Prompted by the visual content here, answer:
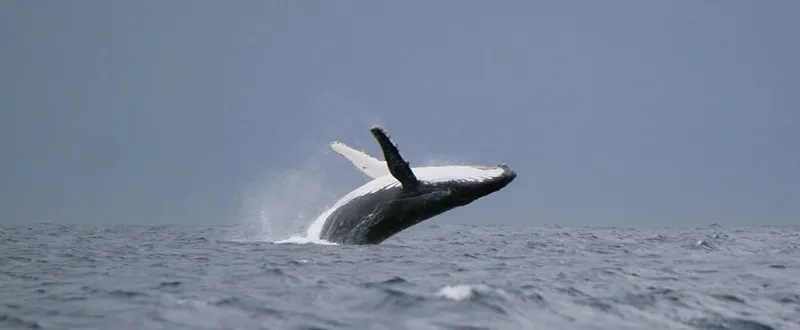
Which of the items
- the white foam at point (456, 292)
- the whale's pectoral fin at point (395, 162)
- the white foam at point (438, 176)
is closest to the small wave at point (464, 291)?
the white foam at point (456, 292)

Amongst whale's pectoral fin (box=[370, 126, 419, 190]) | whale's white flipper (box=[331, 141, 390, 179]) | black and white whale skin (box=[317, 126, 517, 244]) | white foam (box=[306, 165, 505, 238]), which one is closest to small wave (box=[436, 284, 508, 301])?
whale's pectoral fin (box=[370, 126, 419, 190])

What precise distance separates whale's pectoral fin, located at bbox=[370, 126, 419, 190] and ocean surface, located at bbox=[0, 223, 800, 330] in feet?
5.35

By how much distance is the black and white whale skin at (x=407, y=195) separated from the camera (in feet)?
52.9

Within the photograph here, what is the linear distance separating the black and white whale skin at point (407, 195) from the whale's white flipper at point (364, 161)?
0.16 feet

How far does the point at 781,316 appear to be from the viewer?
33.7 ft

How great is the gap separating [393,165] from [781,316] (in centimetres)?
772

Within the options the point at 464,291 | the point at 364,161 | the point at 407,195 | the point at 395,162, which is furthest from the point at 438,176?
the point at 464,291

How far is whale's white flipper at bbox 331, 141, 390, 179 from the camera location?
1734 centimetres

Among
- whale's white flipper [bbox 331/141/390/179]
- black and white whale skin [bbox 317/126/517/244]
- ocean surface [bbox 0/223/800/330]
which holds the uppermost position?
whale's white flipper [bbox 331/141/390/179]

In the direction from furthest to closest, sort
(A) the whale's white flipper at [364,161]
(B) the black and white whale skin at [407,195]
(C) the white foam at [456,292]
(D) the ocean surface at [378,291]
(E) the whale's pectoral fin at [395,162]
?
1. (A) the whale's white flipper at [364,161]
2. (B) the black and white whale skin at [407,195]
3. (E) the whale's pectoral fin at [395,162]
4. (C) the white foam at [456,292]
5. (D) the ocean surface at [378,291]

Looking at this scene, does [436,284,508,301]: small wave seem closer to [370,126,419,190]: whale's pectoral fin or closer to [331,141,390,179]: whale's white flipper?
[370,126,419,190]: whale's pectoral fin

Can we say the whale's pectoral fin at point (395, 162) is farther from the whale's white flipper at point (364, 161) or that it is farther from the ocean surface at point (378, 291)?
the ocean surface at point (378, 291)

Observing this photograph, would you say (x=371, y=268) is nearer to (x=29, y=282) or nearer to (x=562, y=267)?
(x=562, y=267)

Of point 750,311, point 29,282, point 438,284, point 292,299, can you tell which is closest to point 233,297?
point 292,299
